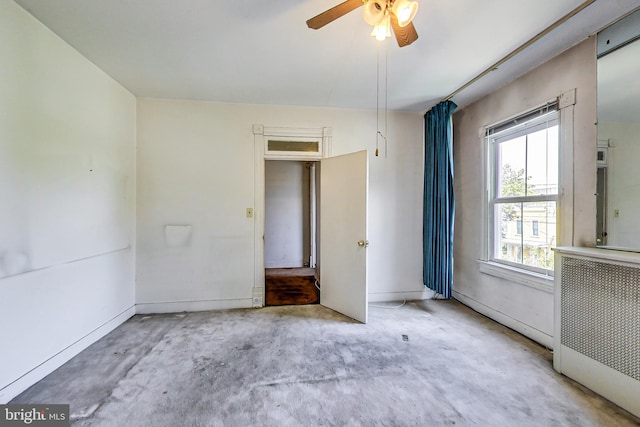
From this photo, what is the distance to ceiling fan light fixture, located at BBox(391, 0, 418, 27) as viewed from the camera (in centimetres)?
121

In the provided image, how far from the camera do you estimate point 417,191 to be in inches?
137

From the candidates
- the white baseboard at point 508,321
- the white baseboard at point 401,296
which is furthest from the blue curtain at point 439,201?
the white baseboard at point 508,321

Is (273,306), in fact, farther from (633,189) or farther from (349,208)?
(633,189)

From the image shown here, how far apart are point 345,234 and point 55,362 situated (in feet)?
8.90

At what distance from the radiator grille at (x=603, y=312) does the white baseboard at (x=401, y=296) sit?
1.66 meters

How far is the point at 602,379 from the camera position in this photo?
165 centimetres

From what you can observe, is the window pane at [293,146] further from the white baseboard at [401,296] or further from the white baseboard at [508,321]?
the white baseboard at [508,321]

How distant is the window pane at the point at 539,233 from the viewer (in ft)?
7.57

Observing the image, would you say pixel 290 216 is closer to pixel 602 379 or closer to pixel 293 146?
pixel 293 146

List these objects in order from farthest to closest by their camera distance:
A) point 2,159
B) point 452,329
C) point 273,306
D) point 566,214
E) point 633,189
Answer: point 273,306
point 452,329
point 566,214
point 633,189
point 2,159

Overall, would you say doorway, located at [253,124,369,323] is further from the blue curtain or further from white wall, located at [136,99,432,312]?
the blue curtain

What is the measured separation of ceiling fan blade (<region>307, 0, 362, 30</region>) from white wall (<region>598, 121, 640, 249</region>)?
2012 millimetres

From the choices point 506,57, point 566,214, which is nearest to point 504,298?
point 566,214

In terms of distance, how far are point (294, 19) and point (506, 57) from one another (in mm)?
1838
